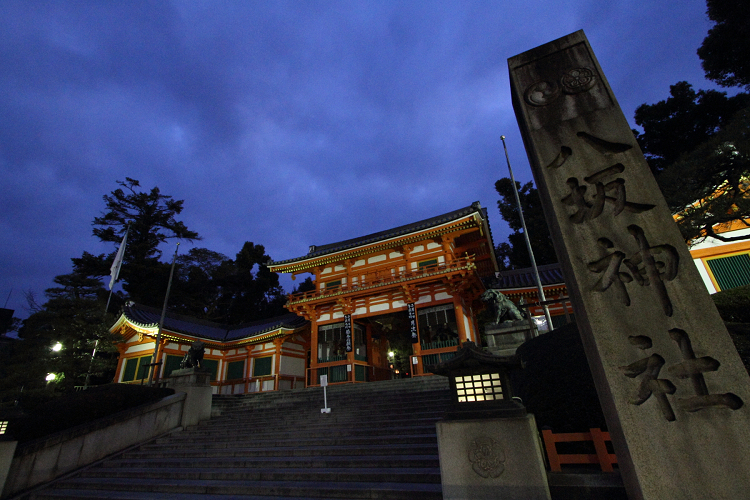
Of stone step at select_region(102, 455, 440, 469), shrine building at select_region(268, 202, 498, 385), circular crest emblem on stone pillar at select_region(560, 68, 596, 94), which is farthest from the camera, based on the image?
shrine building at select_region(268, 202, 498, 385)

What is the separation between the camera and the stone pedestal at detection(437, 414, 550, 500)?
3463 millimetres

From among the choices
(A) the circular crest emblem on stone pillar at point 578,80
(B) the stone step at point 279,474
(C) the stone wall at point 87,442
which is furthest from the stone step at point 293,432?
(A) the circular crest emblem on stone pillar at point 578,80

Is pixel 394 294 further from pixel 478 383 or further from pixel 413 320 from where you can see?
pixel 478 383

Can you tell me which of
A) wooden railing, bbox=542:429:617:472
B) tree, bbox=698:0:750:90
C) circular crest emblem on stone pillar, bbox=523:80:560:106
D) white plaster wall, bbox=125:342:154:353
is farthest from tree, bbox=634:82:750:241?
white plaster wall, bbox=125:342:154:353

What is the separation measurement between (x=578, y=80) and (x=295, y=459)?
7.78 metres

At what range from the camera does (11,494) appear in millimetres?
6523

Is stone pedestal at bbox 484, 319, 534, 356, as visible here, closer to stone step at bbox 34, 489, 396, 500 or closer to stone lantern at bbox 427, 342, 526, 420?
stone lantern at bbox 427, 342, 526, 420

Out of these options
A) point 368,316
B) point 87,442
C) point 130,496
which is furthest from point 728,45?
point 87,442

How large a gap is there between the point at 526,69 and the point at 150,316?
1005 inches

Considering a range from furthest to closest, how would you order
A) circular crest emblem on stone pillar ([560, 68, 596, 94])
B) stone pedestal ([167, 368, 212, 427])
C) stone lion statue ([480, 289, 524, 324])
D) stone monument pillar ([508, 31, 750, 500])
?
stone lion statue ([480, 289, 524, 324]) → stone pedestal ([167, 368, 212, 427]) → circular crest emblem on stone pillar ([560, 68, 596, 94]) → stone monument pillar ([508, 31, 750, 500])

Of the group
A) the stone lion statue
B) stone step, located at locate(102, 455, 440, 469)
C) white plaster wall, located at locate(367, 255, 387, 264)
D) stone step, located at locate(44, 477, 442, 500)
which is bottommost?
stone step, located at locate(44, 477, 442, 500)

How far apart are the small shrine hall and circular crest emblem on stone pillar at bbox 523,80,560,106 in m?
11.5

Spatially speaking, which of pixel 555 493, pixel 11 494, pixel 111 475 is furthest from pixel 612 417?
pixel 11 494

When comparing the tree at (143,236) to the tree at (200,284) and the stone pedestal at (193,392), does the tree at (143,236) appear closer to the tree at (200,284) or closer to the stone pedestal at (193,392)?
the tree at (200,284)
